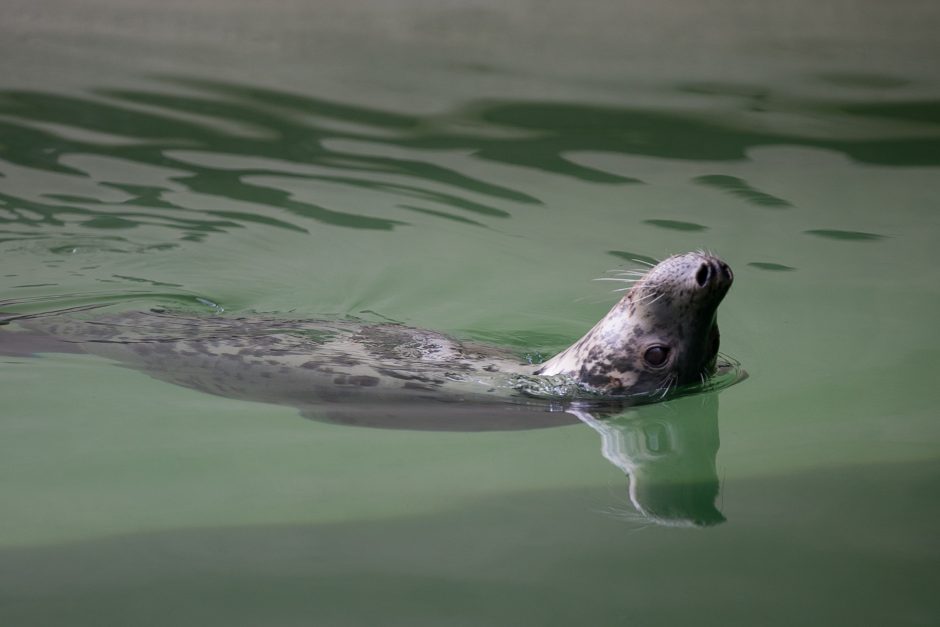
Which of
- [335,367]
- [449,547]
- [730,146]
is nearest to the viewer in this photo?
[449,547]

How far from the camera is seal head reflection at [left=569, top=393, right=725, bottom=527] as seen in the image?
2857 millimetres

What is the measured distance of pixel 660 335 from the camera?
12.1 ft

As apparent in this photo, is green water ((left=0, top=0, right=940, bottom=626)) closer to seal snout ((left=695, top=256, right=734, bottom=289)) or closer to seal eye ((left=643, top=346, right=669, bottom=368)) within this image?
seal eye ((left=643, top=346, right=669, bottom=368))

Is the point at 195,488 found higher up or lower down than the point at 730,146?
lower down

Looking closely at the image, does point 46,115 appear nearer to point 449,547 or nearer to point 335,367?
point 335,367

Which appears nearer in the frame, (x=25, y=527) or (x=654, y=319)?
(x=25, y=527)

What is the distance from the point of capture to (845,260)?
534cm

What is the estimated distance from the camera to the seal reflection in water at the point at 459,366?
354 centimetres

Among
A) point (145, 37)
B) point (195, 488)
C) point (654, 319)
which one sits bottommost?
point (195, 488)

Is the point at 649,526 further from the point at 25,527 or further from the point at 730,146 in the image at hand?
the point at 730,146

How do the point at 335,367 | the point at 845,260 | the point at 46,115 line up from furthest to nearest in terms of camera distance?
the point at 46,115
the point at 845,260
the point at 335,367

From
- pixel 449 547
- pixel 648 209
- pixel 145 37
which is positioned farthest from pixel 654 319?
pixel 145 37

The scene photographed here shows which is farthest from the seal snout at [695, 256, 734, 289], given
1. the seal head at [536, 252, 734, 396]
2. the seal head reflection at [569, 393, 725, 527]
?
the seal head reflection at [569, 393, 725, 527]

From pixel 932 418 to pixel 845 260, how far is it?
1.95m
